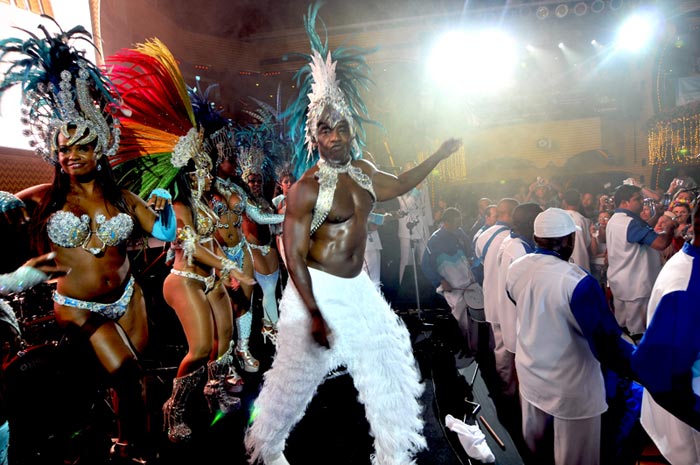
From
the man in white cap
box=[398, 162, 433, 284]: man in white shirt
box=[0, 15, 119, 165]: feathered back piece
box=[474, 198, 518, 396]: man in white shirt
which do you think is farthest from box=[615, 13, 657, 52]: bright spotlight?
box=[0, 15, 119, 165]: feathered back piece

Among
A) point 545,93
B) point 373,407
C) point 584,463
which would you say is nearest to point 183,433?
point 373,407

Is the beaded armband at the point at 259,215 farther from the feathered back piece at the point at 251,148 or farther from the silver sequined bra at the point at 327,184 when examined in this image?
the silver sequined bra at the point at 327,184

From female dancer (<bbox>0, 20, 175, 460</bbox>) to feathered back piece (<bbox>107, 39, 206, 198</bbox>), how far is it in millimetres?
588

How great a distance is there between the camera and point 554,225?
8.71 feet

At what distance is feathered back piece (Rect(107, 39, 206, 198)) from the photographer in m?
3.57

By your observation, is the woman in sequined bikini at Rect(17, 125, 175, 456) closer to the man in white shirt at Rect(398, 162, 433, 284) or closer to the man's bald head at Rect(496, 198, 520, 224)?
the man's bald head at Rect(496, 198, 520, 224)

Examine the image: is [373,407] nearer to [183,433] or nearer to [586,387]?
[586,387]

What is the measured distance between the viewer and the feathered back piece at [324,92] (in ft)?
9.00

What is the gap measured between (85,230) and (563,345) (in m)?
3.10

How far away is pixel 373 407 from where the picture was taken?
2498 mm

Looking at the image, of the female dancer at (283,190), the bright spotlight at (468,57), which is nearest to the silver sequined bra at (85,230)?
the female dancer at (283,190)

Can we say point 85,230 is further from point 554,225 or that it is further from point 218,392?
point 554,225

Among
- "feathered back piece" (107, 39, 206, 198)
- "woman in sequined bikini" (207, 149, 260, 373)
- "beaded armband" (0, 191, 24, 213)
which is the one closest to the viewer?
"beaded armband" (0, 191, 24, 213)

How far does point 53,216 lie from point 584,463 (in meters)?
3.58
